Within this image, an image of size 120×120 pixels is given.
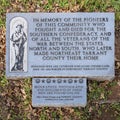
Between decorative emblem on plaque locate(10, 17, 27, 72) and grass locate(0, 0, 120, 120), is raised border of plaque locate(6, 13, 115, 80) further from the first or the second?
grass locate(0, 0, 120, 120)

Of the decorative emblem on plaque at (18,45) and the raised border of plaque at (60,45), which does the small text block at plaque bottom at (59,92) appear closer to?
the raised border of plaque at (60,45)

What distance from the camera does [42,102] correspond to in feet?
15.6

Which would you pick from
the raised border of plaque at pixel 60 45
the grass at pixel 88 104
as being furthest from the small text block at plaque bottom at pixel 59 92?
the grass at pixel 88 104

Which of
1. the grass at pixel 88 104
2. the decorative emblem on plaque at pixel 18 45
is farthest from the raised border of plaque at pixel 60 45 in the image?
the grass at pixel 88 104

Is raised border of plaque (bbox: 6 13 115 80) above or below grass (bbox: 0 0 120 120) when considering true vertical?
above

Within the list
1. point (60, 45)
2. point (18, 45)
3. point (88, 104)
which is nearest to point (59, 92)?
point (88, 104)

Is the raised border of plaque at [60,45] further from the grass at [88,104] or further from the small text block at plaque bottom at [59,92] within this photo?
the grass at [88,104]

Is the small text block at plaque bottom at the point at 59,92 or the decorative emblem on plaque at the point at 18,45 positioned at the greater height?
the decorative emblem on plaque at the point at 18,45

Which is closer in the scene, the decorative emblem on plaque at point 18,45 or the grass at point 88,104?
the decorative emblem on plaque at point 18,45

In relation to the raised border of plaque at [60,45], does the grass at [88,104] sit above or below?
below

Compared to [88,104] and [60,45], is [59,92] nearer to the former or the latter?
[88,104]

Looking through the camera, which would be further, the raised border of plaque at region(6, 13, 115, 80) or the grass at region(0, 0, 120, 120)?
the grass at region(0, 0, 120, 120)

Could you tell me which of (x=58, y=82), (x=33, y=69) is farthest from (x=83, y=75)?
(x=33, y=69)

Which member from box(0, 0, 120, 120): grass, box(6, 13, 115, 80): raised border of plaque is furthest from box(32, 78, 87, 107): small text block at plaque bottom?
box(0, 0, 120, 120): grass
